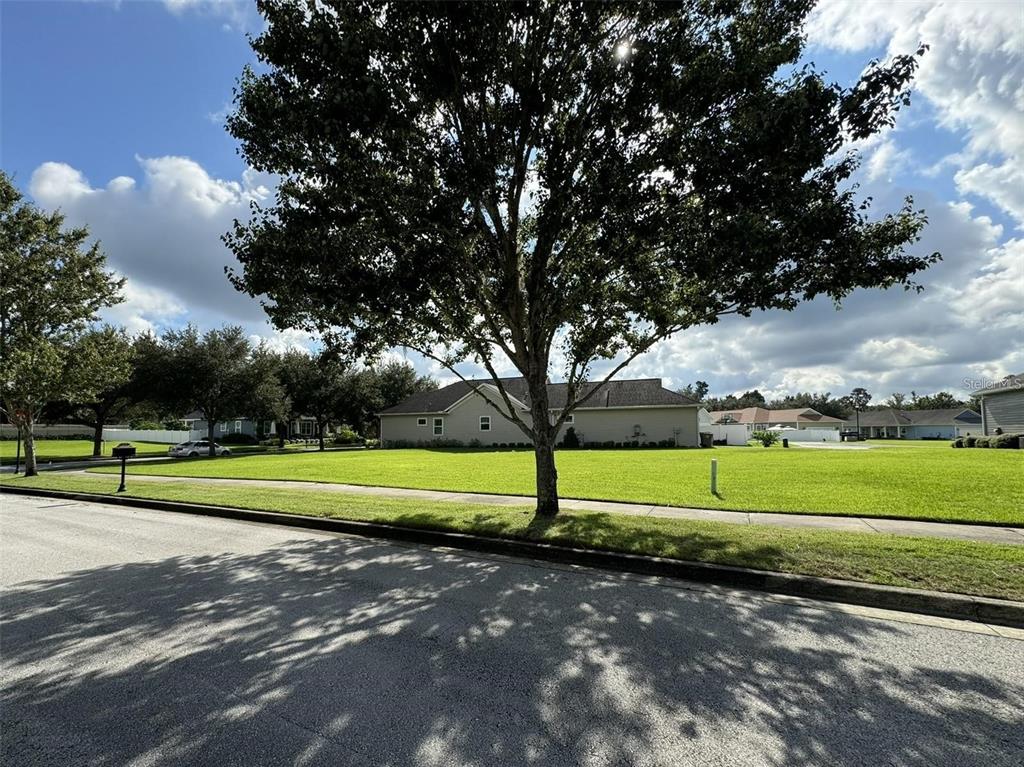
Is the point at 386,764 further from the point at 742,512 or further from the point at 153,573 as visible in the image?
the point at 742,512

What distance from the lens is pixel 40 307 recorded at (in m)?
18.5

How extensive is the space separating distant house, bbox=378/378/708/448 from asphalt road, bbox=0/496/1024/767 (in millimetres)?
27179

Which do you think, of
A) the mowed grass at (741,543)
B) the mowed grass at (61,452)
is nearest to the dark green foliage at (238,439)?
the mowed grass at (61,452)

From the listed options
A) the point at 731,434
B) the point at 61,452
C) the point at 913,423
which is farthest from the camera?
the point at 913,423

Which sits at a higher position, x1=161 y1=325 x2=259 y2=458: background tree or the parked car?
x1=161 y1=325 x2=259 y2=458: background tree

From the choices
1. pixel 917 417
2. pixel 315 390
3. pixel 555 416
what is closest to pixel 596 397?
pixel 555 416

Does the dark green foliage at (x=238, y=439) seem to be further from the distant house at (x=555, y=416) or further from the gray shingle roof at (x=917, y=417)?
the gray shingle roof at (x=917, y=417)

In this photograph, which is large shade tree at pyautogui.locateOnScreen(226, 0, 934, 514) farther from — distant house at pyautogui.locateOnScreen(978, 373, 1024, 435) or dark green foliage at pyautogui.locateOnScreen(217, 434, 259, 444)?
dark green foliage at pyautogui.locateOnScreen(217, 434, 259, 444)

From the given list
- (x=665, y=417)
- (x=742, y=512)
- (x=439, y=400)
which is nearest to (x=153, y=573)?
(x=742, y=512)

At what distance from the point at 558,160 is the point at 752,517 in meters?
6.84

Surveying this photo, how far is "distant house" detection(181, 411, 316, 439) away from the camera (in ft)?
204

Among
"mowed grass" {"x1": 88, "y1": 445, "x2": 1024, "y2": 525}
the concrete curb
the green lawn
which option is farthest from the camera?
the green lawn

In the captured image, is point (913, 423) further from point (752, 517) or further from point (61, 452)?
point (61, 452)

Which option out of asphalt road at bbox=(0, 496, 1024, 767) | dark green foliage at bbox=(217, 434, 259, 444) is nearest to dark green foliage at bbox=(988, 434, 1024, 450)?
asphalt road at bbox=(0, 496, 1024, 767)
